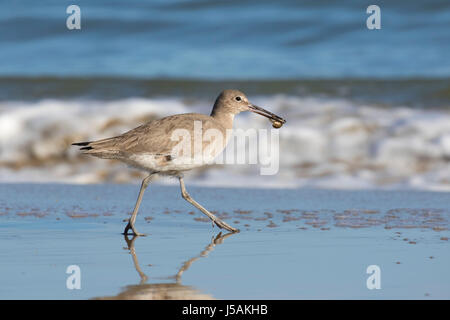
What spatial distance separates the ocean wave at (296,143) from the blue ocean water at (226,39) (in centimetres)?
235

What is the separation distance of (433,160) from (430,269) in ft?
14.8

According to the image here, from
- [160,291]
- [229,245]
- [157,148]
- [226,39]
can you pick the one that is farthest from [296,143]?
[226,39]

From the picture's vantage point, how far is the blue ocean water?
549 inches

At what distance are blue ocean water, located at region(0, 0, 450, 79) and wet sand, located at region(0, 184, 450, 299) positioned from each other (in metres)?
6.10

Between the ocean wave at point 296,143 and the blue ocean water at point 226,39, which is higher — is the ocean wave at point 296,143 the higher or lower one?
the lower one

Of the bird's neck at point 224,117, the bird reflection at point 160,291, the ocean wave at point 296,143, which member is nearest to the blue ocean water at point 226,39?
the ocean wave at point 296,143

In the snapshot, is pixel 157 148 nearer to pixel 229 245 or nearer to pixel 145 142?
pixel 145 142

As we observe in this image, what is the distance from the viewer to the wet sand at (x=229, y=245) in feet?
14.6

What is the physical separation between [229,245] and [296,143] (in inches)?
176

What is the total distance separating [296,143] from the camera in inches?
393

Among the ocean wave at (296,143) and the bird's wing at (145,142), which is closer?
the bird's wing at (145,142)

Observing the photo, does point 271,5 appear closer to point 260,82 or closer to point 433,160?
point 260,82

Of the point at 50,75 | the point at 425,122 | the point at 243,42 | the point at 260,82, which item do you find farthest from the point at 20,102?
the point at 425,122

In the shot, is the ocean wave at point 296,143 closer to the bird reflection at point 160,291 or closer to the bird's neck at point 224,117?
the bird's neck at point 224,117
